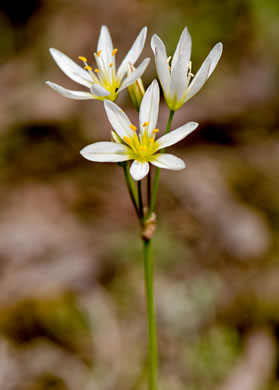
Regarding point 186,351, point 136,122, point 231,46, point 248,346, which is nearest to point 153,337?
point 186,351

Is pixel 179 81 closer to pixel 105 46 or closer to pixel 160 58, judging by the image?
pixel 160 58

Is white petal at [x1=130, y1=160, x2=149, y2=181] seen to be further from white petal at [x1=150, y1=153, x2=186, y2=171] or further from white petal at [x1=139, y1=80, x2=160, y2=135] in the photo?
white petal at [x1=139, y1=80, x2=160, y2=135]

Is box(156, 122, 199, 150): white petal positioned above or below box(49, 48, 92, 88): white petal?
below

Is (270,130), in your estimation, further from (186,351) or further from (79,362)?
(79,362)

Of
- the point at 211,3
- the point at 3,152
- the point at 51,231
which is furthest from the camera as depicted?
the point at 211,3

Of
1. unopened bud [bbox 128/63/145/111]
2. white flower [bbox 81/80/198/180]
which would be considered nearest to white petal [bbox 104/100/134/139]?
white flower [bbox 81/80/198/180]

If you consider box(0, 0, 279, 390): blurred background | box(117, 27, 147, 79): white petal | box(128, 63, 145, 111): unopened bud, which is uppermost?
box(117, 27, 147, 79): white petal

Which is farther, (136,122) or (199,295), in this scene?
(136,122)
